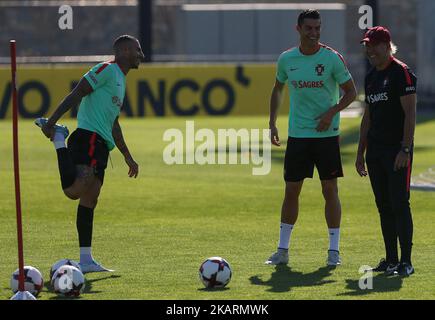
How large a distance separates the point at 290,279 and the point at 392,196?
1.17 m

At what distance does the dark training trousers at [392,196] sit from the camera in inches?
442

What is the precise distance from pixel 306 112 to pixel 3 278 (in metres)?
3.17

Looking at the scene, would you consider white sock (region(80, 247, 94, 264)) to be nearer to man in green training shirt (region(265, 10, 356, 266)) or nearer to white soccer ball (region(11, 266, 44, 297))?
white soccer ball (region(11, 266, 44, 297))

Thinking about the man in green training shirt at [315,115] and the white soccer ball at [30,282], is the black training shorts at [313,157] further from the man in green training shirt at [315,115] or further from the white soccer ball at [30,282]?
the white soccer ball at [30,282]

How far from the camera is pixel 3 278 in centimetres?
1103

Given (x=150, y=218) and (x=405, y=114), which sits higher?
(x=405, y=114)

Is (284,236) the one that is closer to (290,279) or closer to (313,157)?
(313,157)

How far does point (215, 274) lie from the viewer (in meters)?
10.4

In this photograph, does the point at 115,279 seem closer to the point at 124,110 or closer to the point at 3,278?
the point at 3,278

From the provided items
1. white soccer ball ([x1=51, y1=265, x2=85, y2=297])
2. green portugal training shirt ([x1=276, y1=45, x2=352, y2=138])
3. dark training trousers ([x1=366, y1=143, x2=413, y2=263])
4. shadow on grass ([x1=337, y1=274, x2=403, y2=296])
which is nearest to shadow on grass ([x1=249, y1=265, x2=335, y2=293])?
shadow on grass ([x1=337, y1=274, x2=403, y2=296])

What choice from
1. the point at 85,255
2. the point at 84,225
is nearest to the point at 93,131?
the point at 84,225

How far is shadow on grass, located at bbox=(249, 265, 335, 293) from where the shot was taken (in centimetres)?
1068

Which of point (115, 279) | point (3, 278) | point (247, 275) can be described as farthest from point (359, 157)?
point (3, 278)

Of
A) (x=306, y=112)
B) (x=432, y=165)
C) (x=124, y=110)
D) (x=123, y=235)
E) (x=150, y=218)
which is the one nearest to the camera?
(x=306, y=112)
